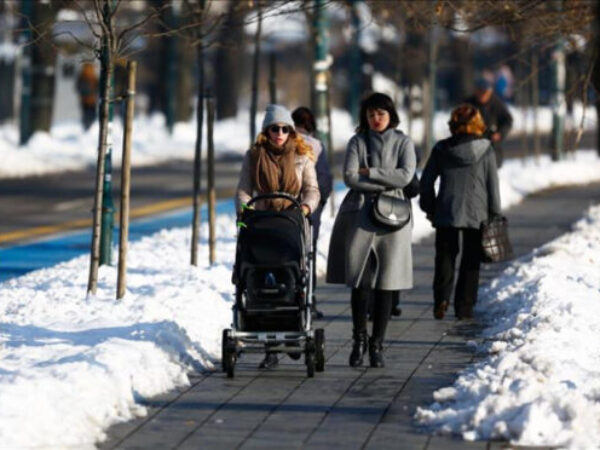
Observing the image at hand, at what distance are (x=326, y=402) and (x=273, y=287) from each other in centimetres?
121

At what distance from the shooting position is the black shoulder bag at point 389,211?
11.1 meters

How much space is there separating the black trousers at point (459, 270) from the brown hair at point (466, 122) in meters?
0.78

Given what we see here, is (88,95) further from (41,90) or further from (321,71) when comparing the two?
(321,71)

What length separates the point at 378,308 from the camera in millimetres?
11289

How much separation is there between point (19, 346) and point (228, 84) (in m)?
45.3

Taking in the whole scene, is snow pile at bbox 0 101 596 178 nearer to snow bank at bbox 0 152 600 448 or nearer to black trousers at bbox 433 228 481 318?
snow bank at bbox 0 152 600 448

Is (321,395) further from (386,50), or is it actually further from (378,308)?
(386,50)

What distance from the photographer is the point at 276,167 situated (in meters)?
11.1

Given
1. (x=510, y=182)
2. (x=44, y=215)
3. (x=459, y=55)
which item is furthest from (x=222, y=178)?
(x=459, y=55)

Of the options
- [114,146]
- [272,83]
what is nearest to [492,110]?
[272,83]

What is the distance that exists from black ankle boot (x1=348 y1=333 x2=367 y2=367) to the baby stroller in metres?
0.40


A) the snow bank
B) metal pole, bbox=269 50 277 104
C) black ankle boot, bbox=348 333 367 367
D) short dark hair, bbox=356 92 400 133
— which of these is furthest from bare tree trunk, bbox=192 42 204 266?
black ankle boot, bbox=348 333 367 367

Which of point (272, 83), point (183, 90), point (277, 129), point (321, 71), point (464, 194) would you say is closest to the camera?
point (277, 129)

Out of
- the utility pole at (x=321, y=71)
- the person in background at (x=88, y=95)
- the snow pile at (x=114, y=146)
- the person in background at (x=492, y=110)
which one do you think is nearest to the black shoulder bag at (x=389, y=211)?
the utility pole at (x=321, y=71)
